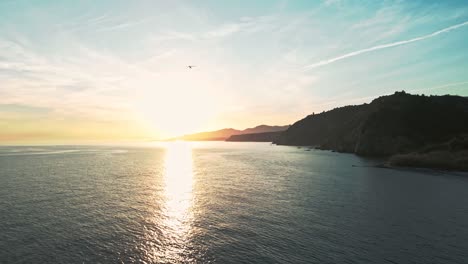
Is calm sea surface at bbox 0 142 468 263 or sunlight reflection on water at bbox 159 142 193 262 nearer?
calm sea surface at bbox 0 142 468 263

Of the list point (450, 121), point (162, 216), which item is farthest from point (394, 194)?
point (450, 121)

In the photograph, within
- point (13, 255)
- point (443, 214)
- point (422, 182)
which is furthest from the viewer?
point (422, 182)

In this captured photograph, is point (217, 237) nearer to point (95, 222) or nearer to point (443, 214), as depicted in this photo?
point (95, 222)

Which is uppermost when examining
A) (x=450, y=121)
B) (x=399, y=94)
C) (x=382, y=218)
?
(x=399, y=94)

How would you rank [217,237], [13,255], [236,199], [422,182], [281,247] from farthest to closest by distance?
[422,182]
[236,199]
[217,237]
[281,247]
[13,255]

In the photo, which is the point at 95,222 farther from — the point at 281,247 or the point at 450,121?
the point at 450,121

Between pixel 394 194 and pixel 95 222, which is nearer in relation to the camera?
pixel 95 222

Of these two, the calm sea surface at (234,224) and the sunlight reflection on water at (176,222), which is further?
the sunlight reflection on water at (176,222)

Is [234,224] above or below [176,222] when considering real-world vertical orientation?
above

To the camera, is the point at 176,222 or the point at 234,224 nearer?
the point at 234,224

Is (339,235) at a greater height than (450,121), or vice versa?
(450,121)
